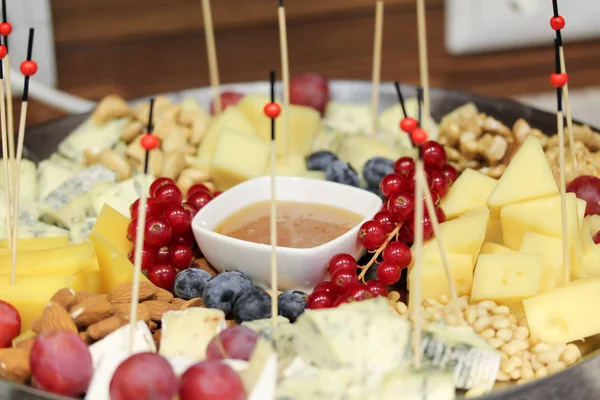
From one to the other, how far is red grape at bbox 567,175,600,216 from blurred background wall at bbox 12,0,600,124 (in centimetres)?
142

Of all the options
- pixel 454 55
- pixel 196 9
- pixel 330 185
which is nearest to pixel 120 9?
pixel 196 9

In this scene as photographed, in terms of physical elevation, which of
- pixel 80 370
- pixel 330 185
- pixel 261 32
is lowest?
pixel 80 370

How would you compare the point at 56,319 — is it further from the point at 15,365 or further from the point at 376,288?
the point at 376,288

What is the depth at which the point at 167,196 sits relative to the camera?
1265 millimetres

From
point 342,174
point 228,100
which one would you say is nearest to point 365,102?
point 228,100

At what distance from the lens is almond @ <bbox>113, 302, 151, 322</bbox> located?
1.03 metres

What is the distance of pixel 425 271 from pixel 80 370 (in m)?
0.49

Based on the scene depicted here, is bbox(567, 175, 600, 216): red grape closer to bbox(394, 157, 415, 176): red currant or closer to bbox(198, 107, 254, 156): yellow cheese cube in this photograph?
bbox(394, 157, 415, 176): red currant

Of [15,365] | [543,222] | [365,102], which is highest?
[365,102]

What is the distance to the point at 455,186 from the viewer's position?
1286 mm

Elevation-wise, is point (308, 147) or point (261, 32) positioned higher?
point (261, 32)

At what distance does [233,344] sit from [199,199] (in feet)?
1.54

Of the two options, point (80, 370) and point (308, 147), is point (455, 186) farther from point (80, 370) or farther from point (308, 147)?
point (80, 370)

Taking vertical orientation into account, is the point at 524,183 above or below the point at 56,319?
above
